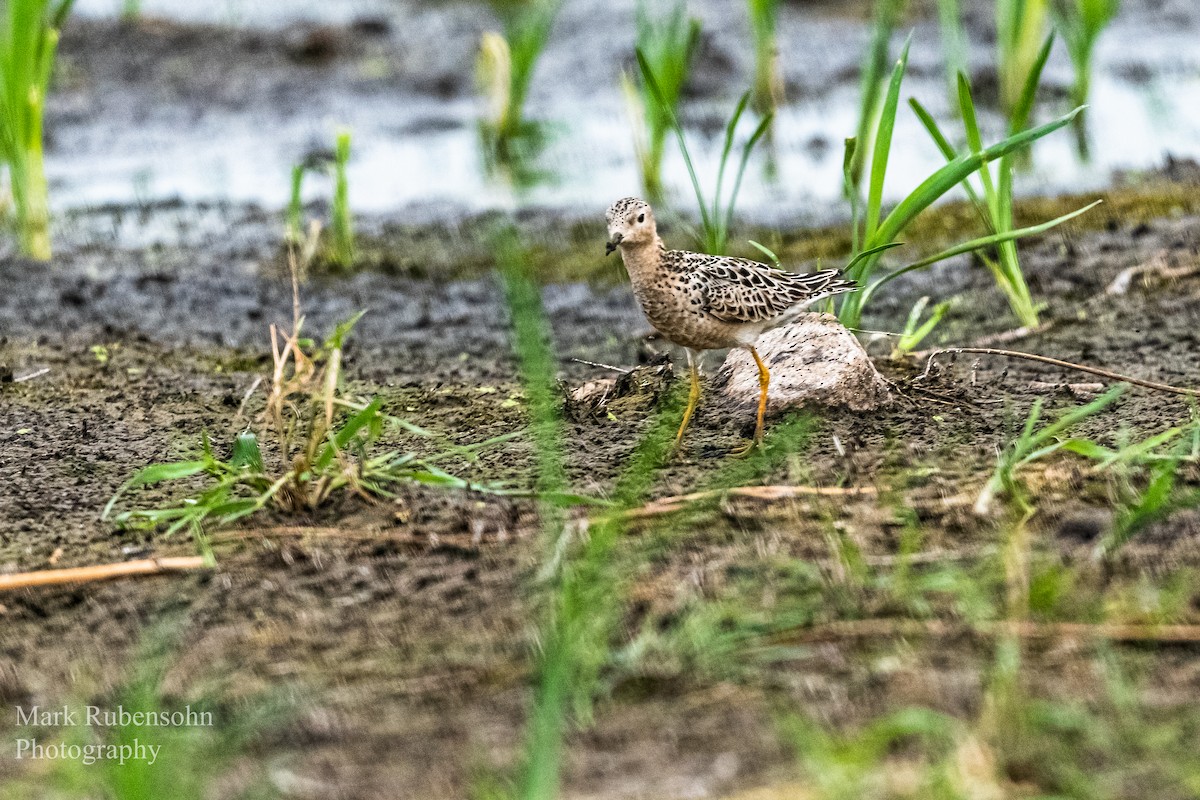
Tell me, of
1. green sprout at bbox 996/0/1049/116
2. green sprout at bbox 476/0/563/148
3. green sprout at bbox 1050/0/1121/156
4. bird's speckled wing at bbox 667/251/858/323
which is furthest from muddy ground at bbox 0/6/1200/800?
green sprout at bbox 476/0/563/148

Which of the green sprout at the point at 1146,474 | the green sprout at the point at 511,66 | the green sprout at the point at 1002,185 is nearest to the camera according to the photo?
the green sprout at the point at 1146,474

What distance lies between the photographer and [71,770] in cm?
252

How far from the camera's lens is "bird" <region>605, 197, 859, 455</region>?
4.16 metres

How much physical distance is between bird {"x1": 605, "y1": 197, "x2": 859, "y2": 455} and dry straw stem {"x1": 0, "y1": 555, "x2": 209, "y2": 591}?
1.39 metres

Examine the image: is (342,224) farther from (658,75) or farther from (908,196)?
(908,196)

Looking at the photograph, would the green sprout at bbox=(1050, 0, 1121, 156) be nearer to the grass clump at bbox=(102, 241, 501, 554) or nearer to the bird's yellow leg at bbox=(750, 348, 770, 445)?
the bird's yellow leg at bbox=(750, 348, 770, 445)

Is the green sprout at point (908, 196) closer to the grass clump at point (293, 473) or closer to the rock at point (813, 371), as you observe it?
the rock at point (813, 371)

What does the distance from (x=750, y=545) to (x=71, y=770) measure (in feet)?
5.02

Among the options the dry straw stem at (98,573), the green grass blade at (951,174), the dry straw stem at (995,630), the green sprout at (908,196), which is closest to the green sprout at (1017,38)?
the green sprout at (908,196)

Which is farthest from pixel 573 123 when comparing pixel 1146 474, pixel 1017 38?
pixel 1146 474

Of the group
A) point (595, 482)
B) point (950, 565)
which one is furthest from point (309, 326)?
point (950, 565)

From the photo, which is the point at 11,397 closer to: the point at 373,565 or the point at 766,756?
the point at 373,565

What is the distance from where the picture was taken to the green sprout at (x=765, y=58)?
820cm

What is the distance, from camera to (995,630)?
2.85 m
